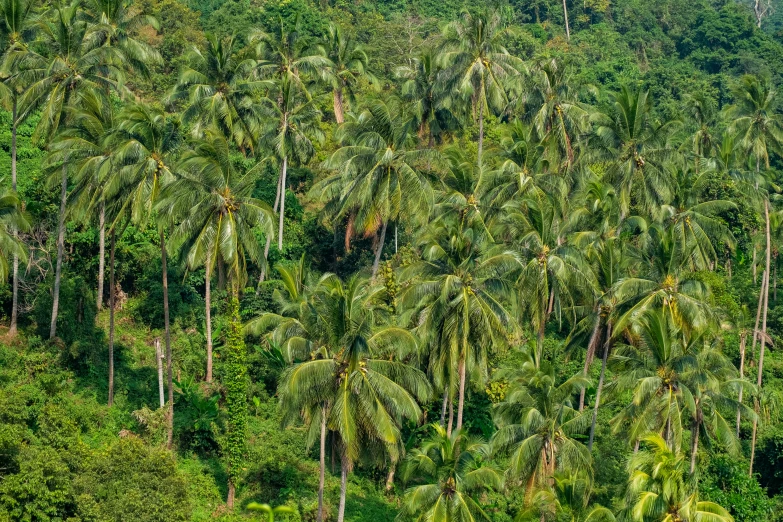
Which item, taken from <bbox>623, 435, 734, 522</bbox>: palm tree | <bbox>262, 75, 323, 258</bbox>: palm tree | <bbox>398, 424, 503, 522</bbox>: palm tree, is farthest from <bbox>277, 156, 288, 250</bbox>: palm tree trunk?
<bbox>623, 435, 734, 522</bbox>: palm tree

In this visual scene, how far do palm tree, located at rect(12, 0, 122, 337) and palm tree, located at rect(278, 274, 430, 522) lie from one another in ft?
48.6

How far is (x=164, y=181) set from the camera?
38156mm

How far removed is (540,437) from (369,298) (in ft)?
25.1

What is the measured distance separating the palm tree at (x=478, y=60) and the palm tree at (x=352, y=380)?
21.2 metres

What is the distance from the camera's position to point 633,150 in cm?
4844

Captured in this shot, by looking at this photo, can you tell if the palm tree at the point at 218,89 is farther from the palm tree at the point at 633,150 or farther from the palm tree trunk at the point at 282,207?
the palm tree at the point at 633,150

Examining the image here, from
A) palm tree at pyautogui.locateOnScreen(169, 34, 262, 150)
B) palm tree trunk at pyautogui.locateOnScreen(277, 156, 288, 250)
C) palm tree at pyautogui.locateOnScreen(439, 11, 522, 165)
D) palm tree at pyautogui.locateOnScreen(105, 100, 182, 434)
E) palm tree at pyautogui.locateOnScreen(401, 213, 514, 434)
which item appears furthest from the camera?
palm tree at pyautogui.locateOnScreen(439, 11, 522, 165)

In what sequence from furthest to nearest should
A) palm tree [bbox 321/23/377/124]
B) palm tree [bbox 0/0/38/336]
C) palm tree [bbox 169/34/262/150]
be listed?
palm tree [bbox 321/23/377/124]
palm tree [bbox 169/34/262/150]
palm tree [bbox 0/0/38/336]

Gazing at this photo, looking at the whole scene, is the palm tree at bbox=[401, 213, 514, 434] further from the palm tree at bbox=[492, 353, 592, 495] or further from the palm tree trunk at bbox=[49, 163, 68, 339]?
the palm tree trunk at bbox=[49, 163, 68, 339]

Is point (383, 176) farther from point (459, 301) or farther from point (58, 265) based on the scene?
point (58, 265)

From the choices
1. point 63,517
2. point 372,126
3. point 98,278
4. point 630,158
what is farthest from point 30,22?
point 630,158

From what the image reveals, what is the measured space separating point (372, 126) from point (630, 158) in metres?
12.3

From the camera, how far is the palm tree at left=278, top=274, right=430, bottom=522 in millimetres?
31703

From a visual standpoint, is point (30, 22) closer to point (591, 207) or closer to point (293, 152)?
point (293, 152)
